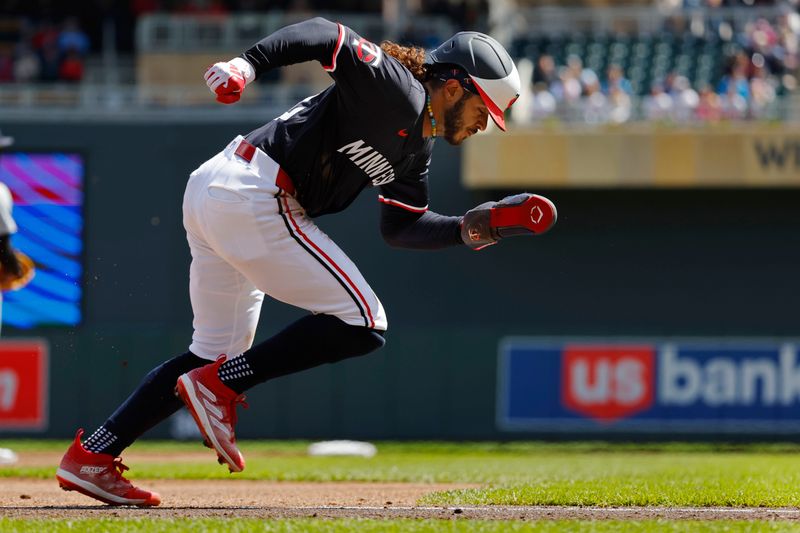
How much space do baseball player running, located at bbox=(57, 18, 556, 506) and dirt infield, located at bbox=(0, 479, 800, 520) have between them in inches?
10.1

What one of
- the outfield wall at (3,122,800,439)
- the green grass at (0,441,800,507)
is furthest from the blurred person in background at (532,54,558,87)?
the green grass at (0,441,800,507)

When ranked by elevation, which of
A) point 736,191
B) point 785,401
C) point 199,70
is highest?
point 199,70

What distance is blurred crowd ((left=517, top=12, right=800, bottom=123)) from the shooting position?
56.0 ft

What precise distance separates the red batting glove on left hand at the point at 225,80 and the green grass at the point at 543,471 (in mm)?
2150

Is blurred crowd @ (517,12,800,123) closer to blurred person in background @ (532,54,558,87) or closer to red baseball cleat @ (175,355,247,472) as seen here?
blurred person in background @ (532,54,558,87)

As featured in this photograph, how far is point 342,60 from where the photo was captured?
183 inches

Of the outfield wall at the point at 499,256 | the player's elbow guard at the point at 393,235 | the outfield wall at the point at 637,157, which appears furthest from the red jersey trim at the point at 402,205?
the outfield wall at the point at 637,157

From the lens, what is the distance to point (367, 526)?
14.6 feet

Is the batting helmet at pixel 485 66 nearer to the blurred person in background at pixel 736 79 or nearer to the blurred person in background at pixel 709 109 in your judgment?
the blurred person in background at pixel 709 109

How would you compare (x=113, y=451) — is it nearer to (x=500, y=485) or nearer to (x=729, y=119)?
(x=500, y=485)

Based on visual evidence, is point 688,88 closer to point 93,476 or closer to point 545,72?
point 545,72

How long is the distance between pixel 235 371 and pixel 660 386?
10.8 metres

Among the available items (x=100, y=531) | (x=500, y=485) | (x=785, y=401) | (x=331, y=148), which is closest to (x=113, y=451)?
(x=100, y=531)

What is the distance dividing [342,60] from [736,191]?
540 inches
